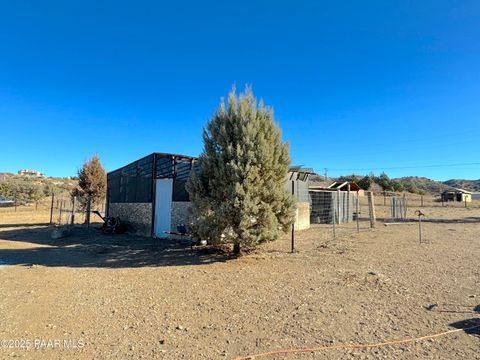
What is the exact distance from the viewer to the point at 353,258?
918 centimetres

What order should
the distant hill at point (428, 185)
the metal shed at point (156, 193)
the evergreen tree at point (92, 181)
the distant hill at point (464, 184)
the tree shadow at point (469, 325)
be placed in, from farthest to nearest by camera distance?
1. the distant hill at point (464, 184)
2. the distant hill at point (428, 185)
3. the evergreen tree at point (92, 181)
4. the metal shed at point (156, 193)
5. the tree shadow at point (469, 325)

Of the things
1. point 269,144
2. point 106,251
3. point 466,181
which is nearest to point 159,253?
point 106,251

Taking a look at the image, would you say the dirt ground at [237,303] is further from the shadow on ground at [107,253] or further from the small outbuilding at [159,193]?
the small outbuilding at [159,193]

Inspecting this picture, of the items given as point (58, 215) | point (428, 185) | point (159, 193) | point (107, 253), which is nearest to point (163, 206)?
point (159, 193)

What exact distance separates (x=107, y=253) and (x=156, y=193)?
178 inches

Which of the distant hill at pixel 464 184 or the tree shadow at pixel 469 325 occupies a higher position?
the distant hill at pixel 464 184

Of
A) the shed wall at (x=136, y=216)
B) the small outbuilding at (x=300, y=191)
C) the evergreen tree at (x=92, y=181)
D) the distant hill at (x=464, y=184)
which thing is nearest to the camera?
the shed wall at (x=136, y=216)

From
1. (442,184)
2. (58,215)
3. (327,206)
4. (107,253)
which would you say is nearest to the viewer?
(107,253)

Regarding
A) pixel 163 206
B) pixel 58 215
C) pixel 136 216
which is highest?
pixel 163 206

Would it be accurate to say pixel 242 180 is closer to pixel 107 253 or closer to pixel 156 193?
pixel 107 253

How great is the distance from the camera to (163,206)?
47.2 feet

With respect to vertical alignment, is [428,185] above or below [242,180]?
above

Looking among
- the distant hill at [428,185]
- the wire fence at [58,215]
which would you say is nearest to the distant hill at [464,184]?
the distant hill at [428,185]

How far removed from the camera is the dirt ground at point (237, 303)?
3.90m
